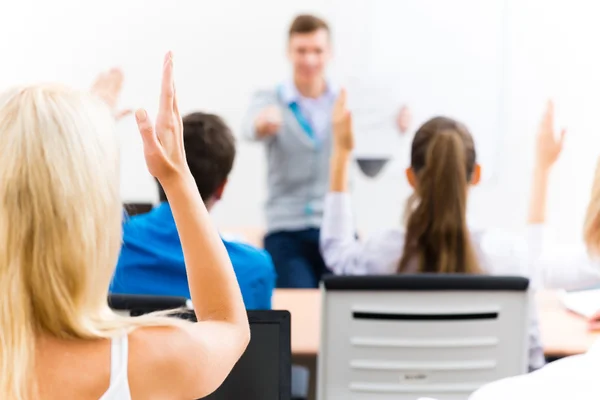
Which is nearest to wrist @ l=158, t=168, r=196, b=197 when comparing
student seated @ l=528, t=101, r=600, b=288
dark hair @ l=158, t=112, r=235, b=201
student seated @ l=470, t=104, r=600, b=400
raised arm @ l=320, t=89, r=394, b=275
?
student seated @ l=470, t=104, r=600, b=400

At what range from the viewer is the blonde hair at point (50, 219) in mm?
896

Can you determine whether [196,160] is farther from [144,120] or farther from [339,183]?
[144,120]

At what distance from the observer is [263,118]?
335 cm

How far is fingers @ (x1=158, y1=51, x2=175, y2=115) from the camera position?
3.33 ft

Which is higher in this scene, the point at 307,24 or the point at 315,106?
the point at 307,24

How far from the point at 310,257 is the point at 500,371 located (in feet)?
5.22

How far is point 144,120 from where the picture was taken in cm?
96

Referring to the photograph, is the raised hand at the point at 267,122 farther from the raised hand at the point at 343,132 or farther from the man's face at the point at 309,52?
the raised hand at the point at 343,132

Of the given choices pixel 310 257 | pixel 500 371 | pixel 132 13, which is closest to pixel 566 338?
pixel 500 371

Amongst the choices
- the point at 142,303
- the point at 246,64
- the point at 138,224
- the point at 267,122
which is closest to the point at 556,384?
the point at 142,303

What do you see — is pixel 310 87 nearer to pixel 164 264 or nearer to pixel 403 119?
pixel 403 119

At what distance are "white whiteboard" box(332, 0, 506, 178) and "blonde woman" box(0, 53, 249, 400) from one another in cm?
347

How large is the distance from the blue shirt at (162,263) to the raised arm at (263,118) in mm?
1382

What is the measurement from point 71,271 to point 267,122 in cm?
244
